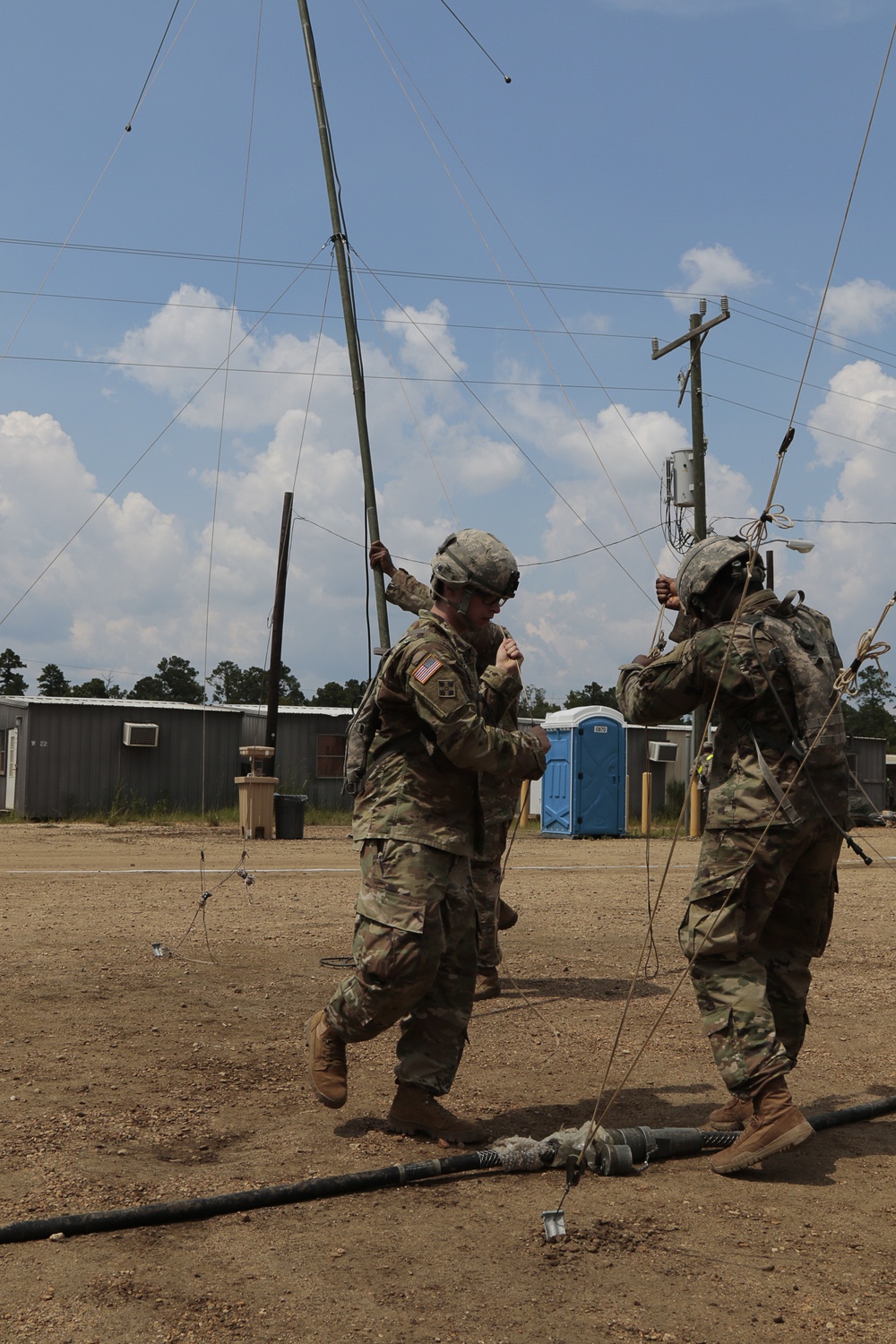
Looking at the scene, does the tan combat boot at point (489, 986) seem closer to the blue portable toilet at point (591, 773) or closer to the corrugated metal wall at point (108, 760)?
the blue portable toilet at point (591, 773)

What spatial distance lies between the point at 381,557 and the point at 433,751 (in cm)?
296

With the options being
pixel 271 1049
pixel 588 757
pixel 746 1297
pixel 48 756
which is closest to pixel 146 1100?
pixel 271 1049

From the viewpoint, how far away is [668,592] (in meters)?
4.48

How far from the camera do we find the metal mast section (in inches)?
354

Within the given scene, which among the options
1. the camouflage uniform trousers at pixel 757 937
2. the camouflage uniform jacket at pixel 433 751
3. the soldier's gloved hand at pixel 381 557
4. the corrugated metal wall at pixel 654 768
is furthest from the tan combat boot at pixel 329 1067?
the corrugated metal wall at pixel 654 768

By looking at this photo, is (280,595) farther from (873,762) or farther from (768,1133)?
(768,1133)

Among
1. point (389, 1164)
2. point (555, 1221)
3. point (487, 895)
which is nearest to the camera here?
point (555, 1221)

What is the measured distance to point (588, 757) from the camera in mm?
23094

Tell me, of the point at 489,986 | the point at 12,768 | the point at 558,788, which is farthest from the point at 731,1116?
the point at 12,768

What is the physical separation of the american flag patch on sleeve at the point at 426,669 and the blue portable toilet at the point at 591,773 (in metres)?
19.1

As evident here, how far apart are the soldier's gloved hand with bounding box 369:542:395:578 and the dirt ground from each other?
2.41 m

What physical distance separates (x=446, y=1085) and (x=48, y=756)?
81.8 ft

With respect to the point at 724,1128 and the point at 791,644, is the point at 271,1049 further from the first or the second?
the point at 791,644

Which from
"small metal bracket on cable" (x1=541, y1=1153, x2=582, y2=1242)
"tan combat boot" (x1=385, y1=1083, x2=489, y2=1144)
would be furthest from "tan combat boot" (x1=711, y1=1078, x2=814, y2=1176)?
"tan combat boot" (x1=385, y1=1083, x2=489, y2=1144)
